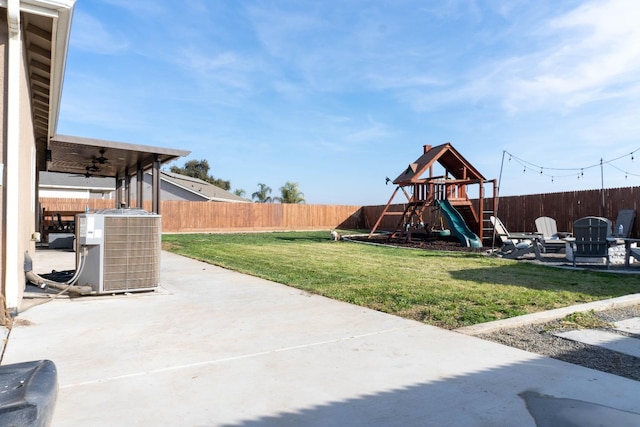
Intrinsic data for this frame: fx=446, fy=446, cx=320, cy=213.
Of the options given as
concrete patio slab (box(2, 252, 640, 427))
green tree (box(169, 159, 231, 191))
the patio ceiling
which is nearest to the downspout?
concrete patio slab (box(2, 252, 640, 427))

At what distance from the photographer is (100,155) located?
37.9ft

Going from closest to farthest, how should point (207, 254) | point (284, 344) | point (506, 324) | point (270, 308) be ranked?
point (284, 344)
point (506, 324)
point (270, 308)
point (207, 254)

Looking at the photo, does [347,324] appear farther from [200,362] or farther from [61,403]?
[61,403]

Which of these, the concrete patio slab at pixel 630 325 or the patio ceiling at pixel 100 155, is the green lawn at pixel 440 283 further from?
the patio ceiling at pixel 100 155

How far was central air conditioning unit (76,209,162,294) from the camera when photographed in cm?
685

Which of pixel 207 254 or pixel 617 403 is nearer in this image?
pixel 617 403

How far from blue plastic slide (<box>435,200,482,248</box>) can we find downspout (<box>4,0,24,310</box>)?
14.6 metres

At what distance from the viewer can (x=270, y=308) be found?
621 cm

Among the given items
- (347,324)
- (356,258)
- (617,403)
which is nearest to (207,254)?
(356,258)

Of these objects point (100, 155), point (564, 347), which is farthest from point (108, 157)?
point (564, 347)

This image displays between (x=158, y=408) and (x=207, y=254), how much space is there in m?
11.1

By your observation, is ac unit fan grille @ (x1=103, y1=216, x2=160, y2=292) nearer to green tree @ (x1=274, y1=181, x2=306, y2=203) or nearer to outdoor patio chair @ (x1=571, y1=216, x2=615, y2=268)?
outdoor patio chair @ (x1=571, y1=216, x2=615, y2=268)

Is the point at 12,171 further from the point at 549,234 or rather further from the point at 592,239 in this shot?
the point at 549,234

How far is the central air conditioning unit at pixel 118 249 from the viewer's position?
685 cm
